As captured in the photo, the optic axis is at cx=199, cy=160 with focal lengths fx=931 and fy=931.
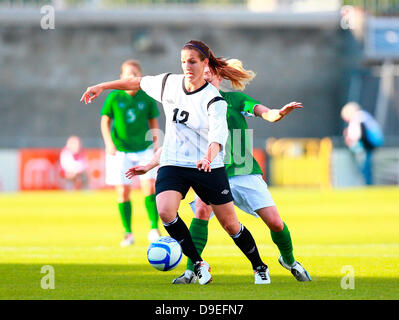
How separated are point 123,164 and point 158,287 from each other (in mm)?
4809

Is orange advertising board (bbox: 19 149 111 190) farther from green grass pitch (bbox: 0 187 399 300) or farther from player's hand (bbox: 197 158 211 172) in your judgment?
player's hand (bbox: 197 158 211 172)

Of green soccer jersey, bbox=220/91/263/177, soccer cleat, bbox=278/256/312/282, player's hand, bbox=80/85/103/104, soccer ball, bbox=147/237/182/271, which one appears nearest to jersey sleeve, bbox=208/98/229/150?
green soccer jersey, bbox=220/91/263/177

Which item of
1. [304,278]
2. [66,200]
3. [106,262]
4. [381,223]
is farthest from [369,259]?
[66,200]

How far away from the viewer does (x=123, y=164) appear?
12.4 m

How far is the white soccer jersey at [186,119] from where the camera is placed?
7609 millimetres

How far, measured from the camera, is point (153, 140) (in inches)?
481

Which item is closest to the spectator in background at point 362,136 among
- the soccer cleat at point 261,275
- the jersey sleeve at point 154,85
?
the soccer cleat at point 261,275

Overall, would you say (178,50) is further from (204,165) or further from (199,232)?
(204,165)

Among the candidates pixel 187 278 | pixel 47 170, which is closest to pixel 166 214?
pixel 187 278

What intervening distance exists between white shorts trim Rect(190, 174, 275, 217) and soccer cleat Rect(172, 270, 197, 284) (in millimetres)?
731

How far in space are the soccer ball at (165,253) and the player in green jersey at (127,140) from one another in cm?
434

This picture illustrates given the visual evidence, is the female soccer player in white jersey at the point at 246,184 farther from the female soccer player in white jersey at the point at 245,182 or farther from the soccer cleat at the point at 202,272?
the soccer cleat at the point at 202,272

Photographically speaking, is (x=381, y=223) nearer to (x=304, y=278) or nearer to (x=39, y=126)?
(x=304, y=278)

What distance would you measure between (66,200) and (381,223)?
10476 mm
